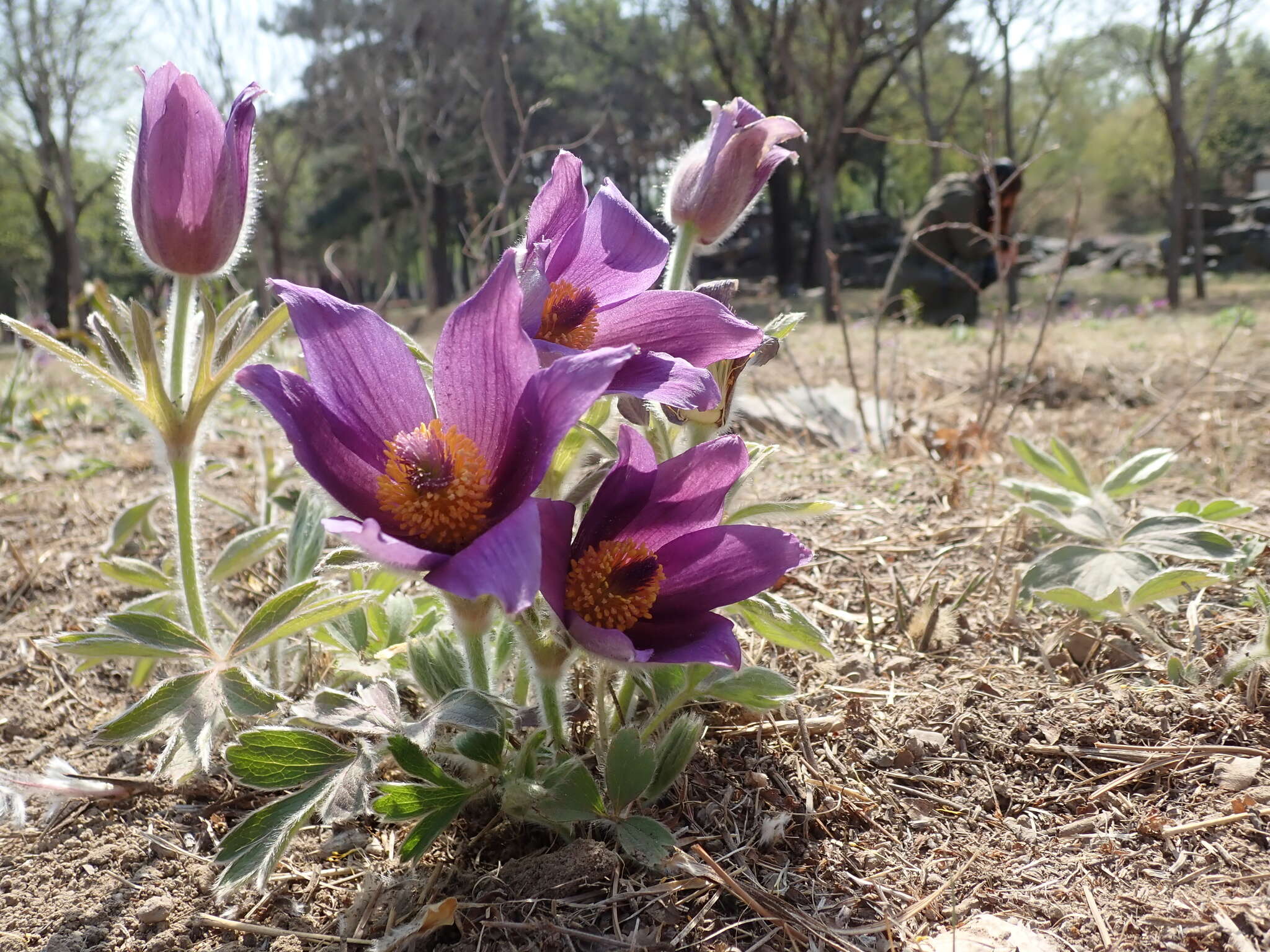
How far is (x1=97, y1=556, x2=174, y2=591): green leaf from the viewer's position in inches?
55.1

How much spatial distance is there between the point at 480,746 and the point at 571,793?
4.2 inches

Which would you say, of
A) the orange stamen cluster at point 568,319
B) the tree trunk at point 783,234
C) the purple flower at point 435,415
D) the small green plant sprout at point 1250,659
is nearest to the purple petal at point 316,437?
the purple flower at point 435,415

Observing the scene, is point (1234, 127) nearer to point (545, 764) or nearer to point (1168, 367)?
point (1168, 367)

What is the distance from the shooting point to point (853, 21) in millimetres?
11531

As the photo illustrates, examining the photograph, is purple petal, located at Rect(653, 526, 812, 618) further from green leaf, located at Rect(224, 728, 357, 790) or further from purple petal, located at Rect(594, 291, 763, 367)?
green leaf, located at Rect(224, 728, 357, 790)

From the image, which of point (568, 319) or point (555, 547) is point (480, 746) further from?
point (568, 319)

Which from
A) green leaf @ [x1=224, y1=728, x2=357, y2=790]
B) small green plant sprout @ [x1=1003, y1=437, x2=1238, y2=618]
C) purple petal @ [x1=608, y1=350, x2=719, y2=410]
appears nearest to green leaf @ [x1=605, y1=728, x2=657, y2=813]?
green leaf @ [x1=224, y1=728, x2=357, y2=790]

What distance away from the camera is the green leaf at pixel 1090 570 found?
145 cm

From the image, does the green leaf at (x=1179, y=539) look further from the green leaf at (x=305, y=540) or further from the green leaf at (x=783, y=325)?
the green leaf at (x=305, y=540)

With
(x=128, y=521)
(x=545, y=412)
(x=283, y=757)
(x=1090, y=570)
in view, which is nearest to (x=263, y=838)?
(x=283, y=757)

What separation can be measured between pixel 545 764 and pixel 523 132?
9.22 ft

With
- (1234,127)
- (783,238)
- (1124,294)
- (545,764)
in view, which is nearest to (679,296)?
(545,764)

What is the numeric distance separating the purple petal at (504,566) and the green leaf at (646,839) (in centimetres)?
39

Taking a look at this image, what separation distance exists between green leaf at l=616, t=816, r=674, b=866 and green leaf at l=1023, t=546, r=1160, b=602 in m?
0.79
